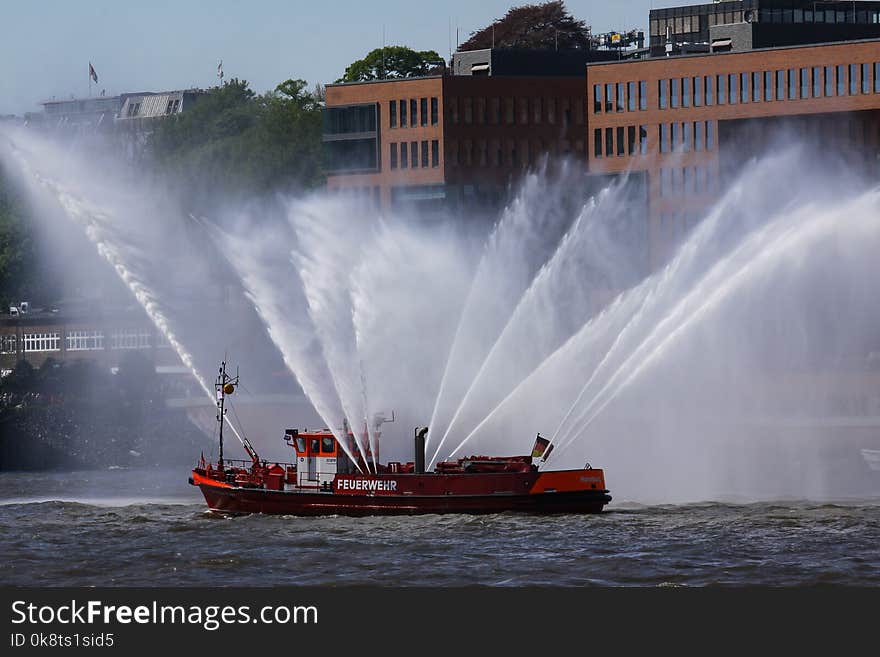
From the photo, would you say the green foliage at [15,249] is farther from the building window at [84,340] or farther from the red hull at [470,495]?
the red hull at [470,495]

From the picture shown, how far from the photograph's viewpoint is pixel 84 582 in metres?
57.2

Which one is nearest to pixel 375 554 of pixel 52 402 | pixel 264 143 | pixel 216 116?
pixel 52 402

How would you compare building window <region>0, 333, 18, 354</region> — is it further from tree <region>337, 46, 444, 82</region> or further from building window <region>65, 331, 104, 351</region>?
tree <region>337, 46, 444, 82</region>

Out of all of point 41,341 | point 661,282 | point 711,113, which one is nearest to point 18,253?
point 41,341

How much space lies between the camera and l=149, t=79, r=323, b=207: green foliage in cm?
15412

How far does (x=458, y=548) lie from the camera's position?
6138cm

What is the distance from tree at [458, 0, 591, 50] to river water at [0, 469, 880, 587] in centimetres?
10257

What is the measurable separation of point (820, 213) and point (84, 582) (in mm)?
61107

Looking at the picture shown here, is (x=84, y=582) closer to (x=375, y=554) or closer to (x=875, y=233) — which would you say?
(x=375, y=554)

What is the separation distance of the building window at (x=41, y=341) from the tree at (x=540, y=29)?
50.5m

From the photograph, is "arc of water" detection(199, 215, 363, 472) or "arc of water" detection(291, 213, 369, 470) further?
"arc of water" detection(199, 215, 363, 472)

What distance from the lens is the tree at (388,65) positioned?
592ft

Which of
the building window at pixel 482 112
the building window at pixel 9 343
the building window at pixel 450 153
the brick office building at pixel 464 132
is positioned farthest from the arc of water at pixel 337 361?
the building window at pixel 9 343

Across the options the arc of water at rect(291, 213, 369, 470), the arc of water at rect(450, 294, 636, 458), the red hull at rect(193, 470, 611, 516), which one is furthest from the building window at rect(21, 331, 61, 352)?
the red hull at rect(193, 470, 611, 516)
